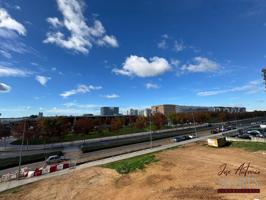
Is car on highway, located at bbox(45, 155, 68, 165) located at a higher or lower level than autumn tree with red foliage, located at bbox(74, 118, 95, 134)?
lower

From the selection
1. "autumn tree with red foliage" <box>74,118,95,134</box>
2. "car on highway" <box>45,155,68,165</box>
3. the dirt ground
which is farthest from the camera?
"autumn tree with red foliage" <box>74,118,95,134</box>

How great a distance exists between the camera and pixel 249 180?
76.0 feet

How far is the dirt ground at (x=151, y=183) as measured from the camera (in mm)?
20344

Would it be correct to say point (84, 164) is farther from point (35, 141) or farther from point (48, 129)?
point (35, 141)

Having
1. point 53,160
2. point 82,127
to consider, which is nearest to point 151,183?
point 53,160

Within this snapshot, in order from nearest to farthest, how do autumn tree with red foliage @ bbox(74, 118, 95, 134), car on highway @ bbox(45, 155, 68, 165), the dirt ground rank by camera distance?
1. the dirt ground
2. car on highway @ bbox(45, 155, 68, 165)
3. autumn tree with red foliage @ bbox(74, 118, 95, 134)

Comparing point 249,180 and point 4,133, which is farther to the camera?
point 4,133

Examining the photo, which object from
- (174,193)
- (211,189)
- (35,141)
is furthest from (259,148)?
(35,141)

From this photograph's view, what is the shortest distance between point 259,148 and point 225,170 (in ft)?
58.2

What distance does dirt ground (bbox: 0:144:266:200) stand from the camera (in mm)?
20344

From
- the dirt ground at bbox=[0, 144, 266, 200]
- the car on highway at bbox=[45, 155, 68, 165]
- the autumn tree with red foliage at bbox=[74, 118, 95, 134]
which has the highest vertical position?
the autumn tree with red foliage at bbox=[74, 118, 95, 134]
